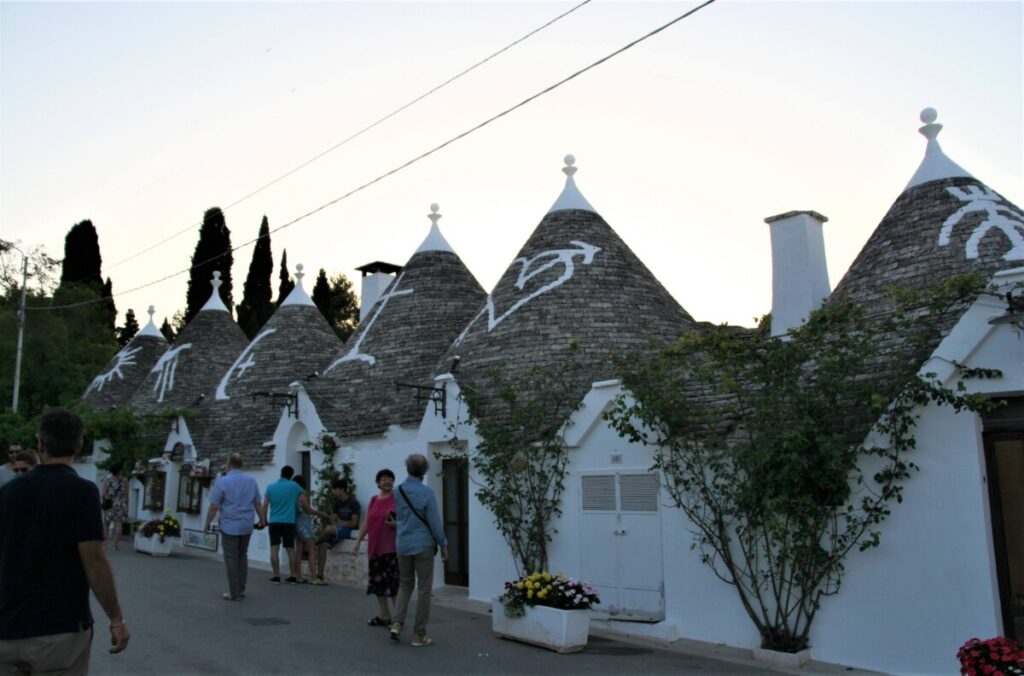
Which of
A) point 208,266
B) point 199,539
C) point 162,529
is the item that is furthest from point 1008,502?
point 208,266

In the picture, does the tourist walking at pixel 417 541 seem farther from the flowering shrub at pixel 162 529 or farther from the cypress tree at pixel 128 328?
the cypress tree at pixel 128 328

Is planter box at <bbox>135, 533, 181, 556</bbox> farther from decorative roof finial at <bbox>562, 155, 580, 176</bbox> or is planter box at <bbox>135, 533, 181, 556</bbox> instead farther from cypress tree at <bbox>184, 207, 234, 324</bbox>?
cypress tree at <bbox>184, 207, 234, 324</bbox>

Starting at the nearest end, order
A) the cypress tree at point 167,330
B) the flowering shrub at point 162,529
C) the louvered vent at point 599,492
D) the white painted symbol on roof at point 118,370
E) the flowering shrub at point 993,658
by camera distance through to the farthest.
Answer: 1. the flowering shrub at point 993,658
2. the louvered vent at point 599,492
3. the flowering shrub at point 162,529
4. the white painted symbol on roof at point 118,370
5. the cypress tree at point 167,330

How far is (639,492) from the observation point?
10.7m

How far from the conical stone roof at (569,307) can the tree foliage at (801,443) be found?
2.98 m

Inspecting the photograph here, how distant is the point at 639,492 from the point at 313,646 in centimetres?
437

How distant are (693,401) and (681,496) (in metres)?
1.14

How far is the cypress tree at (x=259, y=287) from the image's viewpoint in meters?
48.6

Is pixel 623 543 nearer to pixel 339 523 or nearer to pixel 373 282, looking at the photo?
pixel 339 523

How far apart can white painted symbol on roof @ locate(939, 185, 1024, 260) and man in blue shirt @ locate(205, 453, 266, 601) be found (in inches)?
364

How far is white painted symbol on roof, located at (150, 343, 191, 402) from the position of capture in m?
26.8

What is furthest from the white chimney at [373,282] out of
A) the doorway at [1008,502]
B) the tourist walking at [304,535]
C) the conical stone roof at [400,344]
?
the doorway at [1008,502]

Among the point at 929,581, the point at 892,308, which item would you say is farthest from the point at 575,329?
the point at 929,581

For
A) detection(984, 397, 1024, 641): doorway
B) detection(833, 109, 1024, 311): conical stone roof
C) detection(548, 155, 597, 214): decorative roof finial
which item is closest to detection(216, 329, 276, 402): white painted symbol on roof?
detection(548, 155, 597, 214): decorative roof finial
